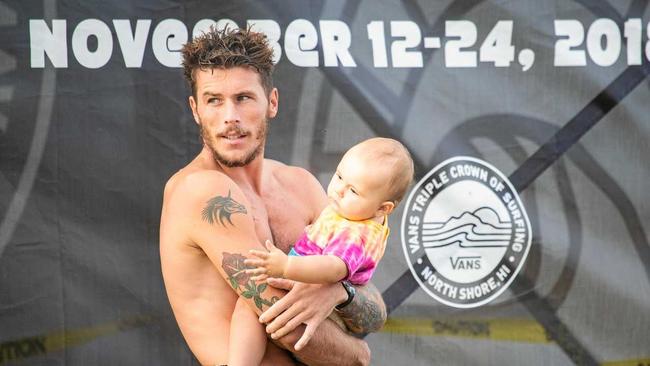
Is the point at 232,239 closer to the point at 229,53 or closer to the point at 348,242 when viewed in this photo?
the point at 348,242

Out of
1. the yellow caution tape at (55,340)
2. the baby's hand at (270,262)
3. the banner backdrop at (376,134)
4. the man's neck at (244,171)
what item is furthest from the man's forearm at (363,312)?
the yellow caution tape at (55,340)

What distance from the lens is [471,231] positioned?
189 inches

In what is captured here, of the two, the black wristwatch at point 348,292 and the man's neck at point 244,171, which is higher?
the man's neck at point 244,171

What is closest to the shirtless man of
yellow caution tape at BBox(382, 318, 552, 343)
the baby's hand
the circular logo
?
the baby's hand

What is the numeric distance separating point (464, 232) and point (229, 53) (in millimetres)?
1856

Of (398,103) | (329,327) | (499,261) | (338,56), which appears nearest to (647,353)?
(499,261)

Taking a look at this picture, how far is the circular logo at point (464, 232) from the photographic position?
4793 millimetres

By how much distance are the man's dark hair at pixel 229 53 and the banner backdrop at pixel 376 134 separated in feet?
4.09

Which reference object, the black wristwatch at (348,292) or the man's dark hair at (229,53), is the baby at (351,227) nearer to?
the black wristwatch at (348,292)

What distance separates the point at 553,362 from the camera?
4855 mm

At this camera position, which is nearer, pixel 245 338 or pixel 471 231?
pixel 245 338

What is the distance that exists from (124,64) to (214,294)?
170 centimetres

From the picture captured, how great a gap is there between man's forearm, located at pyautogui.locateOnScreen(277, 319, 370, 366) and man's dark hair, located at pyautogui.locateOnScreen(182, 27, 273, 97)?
0.80 m

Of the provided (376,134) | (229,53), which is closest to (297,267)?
(229,53)
